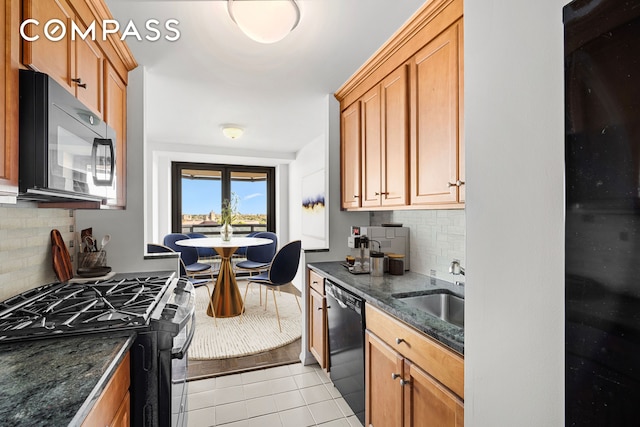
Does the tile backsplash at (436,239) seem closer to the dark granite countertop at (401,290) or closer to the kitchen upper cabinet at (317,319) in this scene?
the dark granite countertop at (401,290)

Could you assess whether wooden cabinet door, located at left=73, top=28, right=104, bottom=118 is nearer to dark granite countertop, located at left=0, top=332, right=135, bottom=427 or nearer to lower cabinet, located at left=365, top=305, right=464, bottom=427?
dark granite countertop, located at left=0, top=332, right=135, bottom=427

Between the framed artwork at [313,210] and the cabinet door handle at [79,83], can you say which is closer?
the cabinet door handle at [79,83]

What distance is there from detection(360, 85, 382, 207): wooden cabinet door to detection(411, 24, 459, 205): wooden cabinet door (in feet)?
1.37

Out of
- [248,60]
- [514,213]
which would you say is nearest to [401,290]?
[514,213]

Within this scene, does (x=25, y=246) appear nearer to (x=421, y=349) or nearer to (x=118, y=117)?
(x=118, y=117)

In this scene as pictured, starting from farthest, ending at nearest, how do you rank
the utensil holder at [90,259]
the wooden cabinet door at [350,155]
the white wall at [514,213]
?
the wooden cabinet door at [350,155] < the utensil holder at [90,259] < the white wall at [514,213]

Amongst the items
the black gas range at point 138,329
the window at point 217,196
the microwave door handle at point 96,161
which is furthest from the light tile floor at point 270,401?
the window at point 217,196

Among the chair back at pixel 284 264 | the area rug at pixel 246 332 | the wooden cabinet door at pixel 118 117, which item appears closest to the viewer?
Answer: the wooden cabinet door at pixel 118 117

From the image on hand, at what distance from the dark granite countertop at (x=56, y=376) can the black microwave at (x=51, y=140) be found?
21.2 inches

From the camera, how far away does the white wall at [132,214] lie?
2.23m

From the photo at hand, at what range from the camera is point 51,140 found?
1.10 metres

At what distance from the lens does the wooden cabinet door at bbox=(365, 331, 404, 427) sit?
4.73ft

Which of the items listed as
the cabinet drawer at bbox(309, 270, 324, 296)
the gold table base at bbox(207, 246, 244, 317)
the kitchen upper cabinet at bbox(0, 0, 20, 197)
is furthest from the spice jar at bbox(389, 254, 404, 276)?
the gold table base at bbox(207, 246, 244, 317)

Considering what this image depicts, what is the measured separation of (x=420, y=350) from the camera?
1.29m
